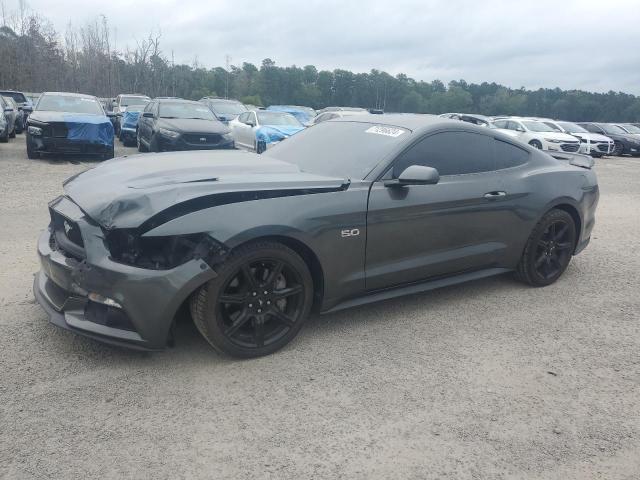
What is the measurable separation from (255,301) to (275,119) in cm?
1206

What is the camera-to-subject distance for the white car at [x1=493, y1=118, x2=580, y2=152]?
19328 millimetres

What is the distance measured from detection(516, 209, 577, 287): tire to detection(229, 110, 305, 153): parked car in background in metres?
9.16

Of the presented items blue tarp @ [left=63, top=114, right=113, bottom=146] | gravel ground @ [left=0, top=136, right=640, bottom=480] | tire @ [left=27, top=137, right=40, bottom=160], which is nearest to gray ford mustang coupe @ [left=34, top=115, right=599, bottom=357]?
gravel ground @ [left=0, top=136, right=640, bottom=480]

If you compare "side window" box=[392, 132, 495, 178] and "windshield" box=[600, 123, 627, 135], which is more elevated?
"windshield" box=[600, 123, 627, 135]

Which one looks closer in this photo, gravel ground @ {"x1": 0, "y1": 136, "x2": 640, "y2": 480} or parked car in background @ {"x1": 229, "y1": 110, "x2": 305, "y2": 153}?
gravel ground @ {"x1": 0, "y1": 136, "x2": 640, "y2": 480}

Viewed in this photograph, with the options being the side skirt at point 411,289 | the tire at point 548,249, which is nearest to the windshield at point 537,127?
the tire at point 548,249

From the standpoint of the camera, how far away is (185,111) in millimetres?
13211

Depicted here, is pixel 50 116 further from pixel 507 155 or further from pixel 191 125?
pixel 507 155

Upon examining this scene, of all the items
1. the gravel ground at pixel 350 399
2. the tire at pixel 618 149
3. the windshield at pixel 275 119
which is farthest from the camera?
the tire at pixel 618 149

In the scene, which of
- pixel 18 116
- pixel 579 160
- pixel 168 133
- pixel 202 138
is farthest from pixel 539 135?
pixel 18 116

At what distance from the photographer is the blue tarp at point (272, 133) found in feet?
43.4

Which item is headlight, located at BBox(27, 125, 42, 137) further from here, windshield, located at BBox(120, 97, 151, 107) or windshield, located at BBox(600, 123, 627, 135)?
windshield, located at BBox(600, 123, 627, 135)

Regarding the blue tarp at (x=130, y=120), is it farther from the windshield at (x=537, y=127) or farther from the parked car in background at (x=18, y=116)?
the windshield at (x=537, y=127)

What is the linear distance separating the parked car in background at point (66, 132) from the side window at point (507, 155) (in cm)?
1000
